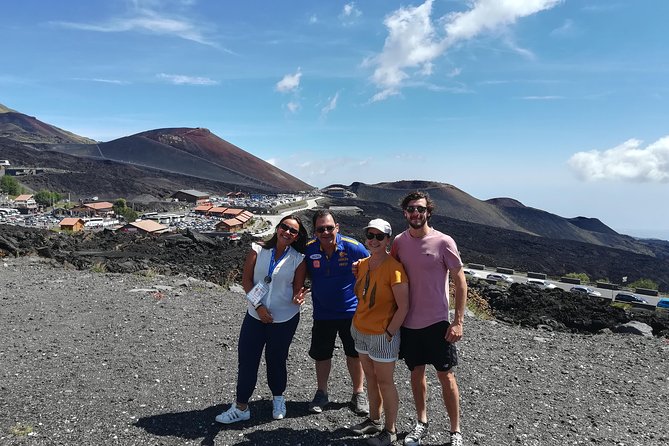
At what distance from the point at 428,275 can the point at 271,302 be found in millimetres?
1059

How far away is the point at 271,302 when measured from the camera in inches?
117

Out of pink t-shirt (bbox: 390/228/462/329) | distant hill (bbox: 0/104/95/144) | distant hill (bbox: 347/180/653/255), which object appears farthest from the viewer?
distant hill (bbox: 0/104/95/144)

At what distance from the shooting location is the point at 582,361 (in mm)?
5285

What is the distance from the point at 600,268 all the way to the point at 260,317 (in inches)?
2114

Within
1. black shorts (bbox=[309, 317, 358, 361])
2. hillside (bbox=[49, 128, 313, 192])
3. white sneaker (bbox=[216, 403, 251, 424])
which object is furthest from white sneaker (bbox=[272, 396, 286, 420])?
hillside (bbox=[49, 128, 313, 192])

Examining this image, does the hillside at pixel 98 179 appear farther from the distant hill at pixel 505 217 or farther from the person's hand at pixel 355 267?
the person's hand at pixel 355 267

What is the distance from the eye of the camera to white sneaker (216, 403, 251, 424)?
9.86 feet

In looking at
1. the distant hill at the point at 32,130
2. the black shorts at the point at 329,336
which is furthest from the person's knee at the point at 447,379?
the distant hill at the point at 32,130

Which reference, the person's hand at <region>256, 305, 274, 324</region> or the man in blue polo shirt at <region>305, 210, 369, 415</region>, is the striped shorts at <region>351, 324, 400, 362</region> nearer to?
the man in blue polo shirt at <region>305, 210, 369, 415</region>

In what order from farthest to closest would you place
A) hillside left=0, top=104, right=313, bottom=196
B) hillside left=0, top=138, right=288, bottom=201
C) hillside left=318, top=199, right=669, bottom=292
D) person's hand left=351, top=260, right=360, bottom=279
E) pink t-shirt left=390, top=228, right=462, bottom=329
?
1. hillside left=0, top=104, right=313, bottom=196
2. hillside left=0, top=138, right=288, bottom=201
3. hillside left=318, top=199, right=669, bottom=292
4. person's hand left=351, top=260, right=360, bottom=279
5. pink t-shirt left=390, top=228, right=462, bottom=329

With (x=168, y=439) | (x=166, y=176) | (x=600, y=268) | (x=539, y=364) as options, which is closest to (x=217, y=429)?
(x=168, y=439)

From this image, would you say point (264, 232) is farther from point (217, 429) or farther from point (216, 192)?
point (216, 192)

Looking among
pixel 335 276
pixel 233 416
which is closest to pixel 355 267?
pixel 335 276

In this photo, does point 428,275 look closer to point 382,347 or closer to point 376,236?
point 376,236
